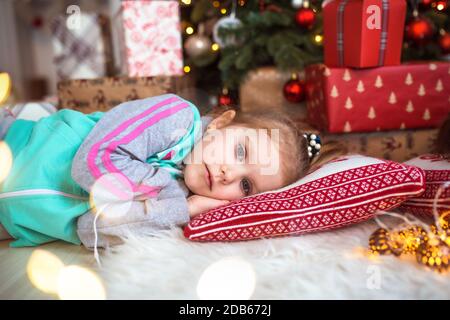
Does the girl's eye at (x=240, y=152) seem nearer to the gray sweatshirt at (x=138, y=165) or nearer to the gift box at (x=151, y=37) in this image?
the gray sweatshirt at (x=138, y=165)

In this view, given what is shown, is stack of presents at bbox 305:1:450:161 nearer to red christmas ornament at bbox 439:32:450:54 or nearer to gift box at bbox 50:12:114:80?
red christmas ornament at bbox 439:32:450:54

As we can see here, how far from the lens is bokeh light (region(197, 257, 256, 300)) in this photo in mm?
598

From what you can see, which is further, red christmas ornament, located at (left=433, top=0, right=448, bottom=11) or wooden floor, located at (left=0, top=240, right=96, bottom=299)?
red christmas ornament, located at (left=433, top=0, right=448, bottom=11)

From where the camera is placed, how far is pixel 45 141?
3.06 ft

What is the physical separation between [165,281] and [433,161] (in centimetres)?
65

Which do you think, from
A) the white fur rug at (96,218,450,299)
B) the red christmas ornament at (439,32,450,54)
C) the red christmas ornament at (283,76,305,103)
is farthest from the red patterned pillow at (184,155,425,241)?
the red christmas ornament at (439,32,450,54)

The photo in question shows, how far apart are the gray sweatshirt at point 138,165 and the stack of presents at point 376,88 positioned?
23.1 inches

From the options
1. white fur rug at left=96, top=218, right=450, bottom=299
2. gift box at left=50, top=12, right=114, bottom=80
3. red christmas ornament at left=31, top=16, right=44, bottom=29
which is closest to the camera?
white fur rug at left=96, top=218, right=450, bottom=299

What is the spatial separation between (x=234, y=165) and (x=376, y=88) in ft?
2.10

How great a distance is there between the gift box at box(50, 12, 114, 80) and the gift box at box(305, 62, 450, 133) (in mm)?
1414

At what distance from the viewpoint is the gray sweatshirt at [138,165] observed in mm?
803

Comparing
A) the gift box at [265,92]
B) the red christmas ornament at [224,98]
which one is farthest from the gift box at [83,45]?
the gift box at [265,92]
